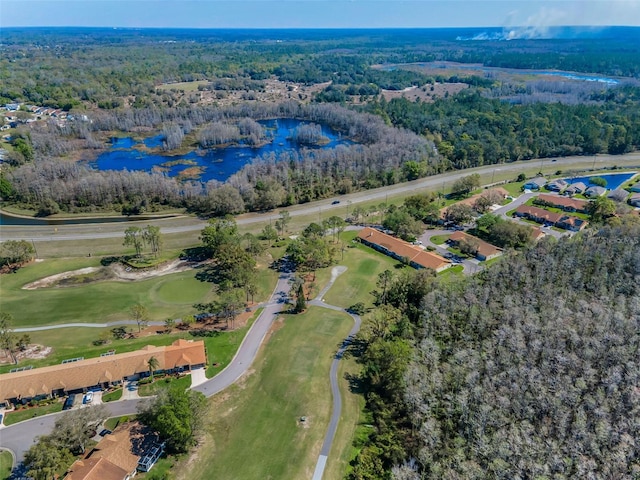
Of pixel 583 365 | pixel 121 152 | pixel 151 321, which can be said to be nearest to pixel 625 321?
pixel 583 365

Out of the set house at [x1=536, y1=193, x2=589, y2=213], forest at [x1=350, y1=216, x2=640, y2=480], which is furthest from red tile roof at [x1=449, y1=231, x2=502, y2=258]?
house at [x1=536, y1=193, x2=589, y2=213]

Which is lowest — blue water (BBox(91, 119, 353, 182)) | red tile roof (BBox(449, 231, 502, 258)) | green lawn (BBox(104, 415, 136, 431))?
blue water (BBox(91, 119, 353, 182))

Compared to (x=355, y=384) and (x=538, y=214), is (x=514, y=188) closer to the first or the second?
(x=538, y=214)

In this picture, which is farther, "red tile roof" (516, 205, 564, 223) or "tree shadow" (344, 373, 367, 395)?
"red tile roof" (516, 205, 564, 223)

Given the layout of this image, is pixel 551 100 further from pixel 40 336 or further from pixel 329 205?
pixel 40 336

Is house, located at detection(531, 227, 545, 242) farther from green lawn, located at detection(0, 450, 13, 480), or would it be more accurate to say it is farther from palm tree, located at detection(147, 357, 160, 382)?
green lawn, located at detection(0, 450, 13, 480)

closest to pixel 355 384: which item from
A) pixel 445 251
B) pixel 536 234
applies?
pixel 445 251

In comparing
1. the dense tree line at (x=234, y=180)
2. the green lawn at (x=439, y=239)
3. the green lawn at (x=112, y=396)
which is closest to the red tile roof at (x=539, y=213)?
the green lawn at (x=439, y=239)
